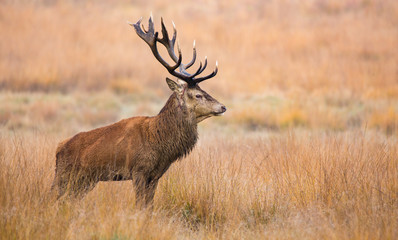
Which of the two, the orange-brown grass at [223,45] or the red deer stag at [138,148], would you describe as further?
the orange-brown grass at [223,45]

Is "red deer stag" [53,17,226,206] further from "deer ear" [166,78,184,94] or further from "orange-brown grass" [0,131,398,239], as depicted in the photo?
"orange-brown grass" [0,131,398,239]

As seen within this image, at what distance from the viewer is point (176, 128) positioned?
5934 millimetres

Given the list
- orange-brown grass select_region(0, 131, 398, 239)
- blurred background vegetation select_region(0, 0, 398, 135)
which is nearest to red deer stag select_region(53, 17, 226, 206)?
orange-brown grass select_region(0, 131, 398, 239)

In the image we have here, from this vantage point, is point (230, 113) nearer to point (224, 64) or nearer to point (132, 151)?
point (224, 64)

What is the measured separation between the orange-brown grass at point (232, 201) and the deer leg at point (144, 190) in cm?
10

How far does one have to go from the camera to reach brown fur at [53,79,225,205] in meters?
5.49

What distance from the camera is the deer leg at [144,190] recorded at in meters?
5.33

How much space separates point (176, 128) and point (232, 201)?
101 centimetres

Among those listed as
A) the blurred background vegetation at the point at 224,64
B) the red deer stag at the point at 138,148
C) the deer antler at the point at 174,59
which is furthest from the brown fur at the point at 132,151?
the blurred background vegetation at the point at 224,64

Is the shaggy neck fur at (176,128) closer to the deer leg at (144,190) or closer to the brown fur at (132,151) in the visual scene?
the brown fur at (132,151)

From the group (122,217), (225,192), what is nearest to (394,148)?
(225,192)

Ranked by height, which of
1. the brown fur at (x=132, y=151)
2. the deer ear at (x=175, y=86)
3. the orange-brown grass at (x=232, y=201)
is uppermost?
the deer ear at (x=175, y=86)

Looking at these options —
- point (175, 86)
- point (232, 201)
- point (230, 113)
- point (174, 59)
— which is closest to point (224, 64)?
point (230, 113)

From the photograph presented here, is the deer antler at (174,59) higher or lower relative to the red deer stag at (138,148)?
higher
